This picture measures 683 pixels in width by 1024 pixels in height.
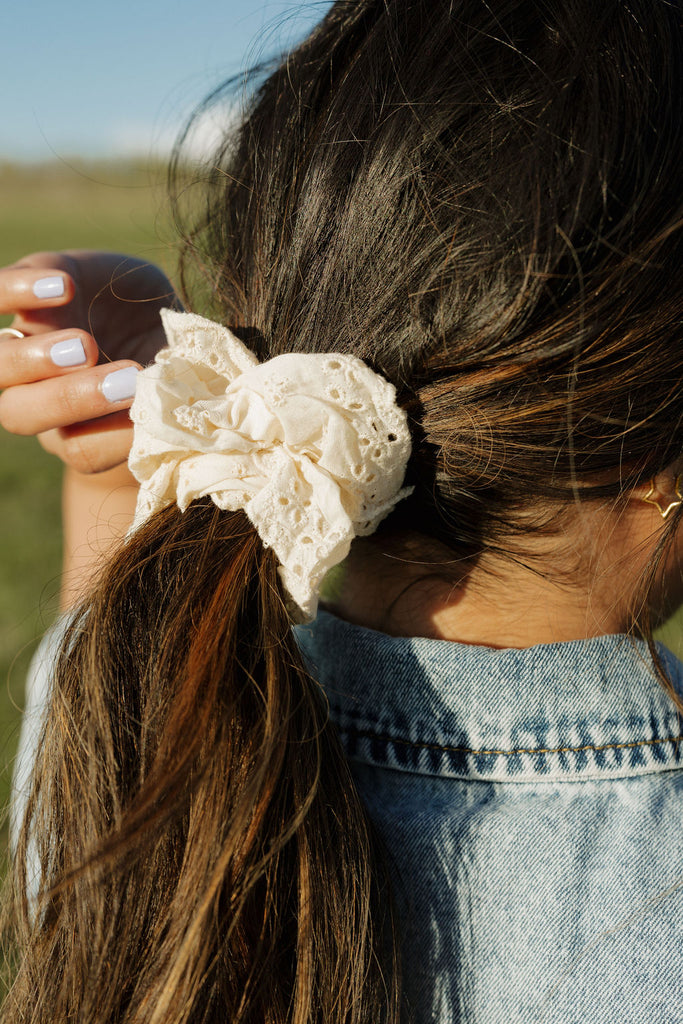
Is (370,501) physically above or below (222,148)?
below

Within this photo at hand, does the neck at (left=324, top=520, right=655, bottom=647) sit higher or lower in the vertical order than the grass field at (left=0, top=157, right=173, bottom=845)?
higher

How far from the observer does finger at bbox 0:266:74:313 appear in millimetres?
1303

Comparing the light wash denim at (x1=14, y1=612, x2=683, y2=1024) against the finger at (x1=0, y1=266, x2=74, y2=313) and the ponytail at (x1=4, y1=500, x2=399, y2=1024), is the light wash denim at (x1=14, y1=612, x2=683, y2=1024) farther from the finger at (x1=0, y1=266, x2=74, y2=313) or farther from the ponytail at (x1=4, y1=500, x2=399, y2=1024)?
the finger at (x1=0, y1=266, x2=74, y2=313)


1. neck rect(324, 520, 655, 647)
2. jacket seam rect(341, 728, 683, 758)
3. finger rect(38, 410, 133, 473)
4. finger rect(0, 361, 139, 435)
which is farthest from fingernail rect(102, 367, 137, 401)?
jacket seam rect(341, 728, 683, 758)

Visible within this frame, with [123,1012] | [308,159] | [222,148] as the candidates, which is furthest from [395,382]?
[123,1012]

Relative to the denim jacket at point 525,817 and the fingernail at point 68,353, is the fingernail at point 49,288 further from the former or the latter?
the denim jacket at point 525,817

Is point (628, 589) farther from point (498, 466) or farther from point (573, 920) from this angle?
point (573, 920)

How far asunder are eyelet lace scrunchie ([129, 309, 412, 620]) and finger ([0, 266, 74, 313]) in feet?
1.40

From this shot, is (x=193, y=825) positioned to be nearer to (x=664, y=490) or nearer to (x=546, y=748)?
(x=546, y=748)

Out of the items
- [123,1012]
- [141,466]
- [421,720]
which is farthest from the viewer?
[421,720]

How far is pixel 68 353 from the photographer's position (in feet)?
4.06

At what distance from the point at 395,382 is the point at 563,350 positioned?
0.60 feet

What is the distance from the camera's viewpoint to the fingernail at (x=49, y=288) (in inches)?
51.3

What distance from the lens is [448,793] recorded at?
41.4 inches
